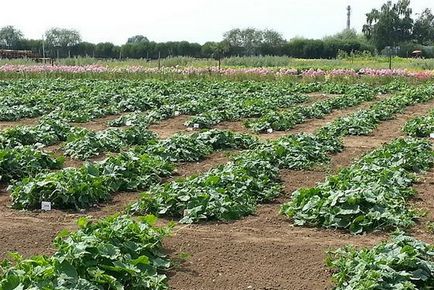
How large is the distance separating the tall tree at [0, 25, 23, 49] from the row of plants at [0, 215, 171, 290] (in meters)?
75.3

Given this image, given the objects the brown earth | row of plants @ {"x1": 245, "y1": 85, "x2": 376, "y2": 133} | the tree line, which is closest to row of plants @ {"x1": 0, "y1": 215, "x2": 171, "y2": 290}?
the brown earth

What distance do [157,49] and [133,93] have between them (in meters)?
→ 43.6

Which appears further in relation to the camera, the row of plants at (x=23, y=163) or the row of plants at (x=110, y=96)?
the row of plants at (x=110, y=96)

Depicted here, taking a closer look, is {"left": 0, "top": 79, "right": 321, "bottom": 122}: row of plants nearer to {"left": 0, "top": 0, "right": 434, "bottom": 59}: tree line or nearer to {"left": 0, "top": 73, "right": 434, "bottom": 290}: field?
{"left": 0, "top": 73, "right": 434, "bottom": 290}: field

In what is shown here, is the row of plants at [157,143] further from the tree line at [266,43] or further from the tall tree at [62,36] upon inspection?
the tall tree at [62,36]

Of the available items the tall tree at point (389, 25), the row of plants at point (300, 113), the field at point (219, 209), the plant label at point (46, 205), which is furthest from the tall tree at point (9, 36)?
the plant label at point (46, 205)

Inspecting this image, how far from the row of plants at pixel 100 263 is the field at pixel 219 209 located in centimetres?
1

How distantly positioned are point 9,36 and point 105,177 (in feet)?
264

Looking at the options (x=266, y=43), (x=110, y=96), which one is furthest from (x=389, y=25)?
(x=110, y=96)

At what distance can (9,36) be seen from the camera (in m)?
83.5

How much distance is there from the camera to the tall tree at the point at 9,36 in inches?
3039

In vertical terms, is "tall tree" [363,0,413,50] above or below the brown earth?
above

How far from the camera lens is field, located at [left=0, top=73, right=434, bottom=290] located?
5.23 metres

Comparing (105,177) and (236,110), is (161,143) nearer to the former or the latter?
(105,177)
